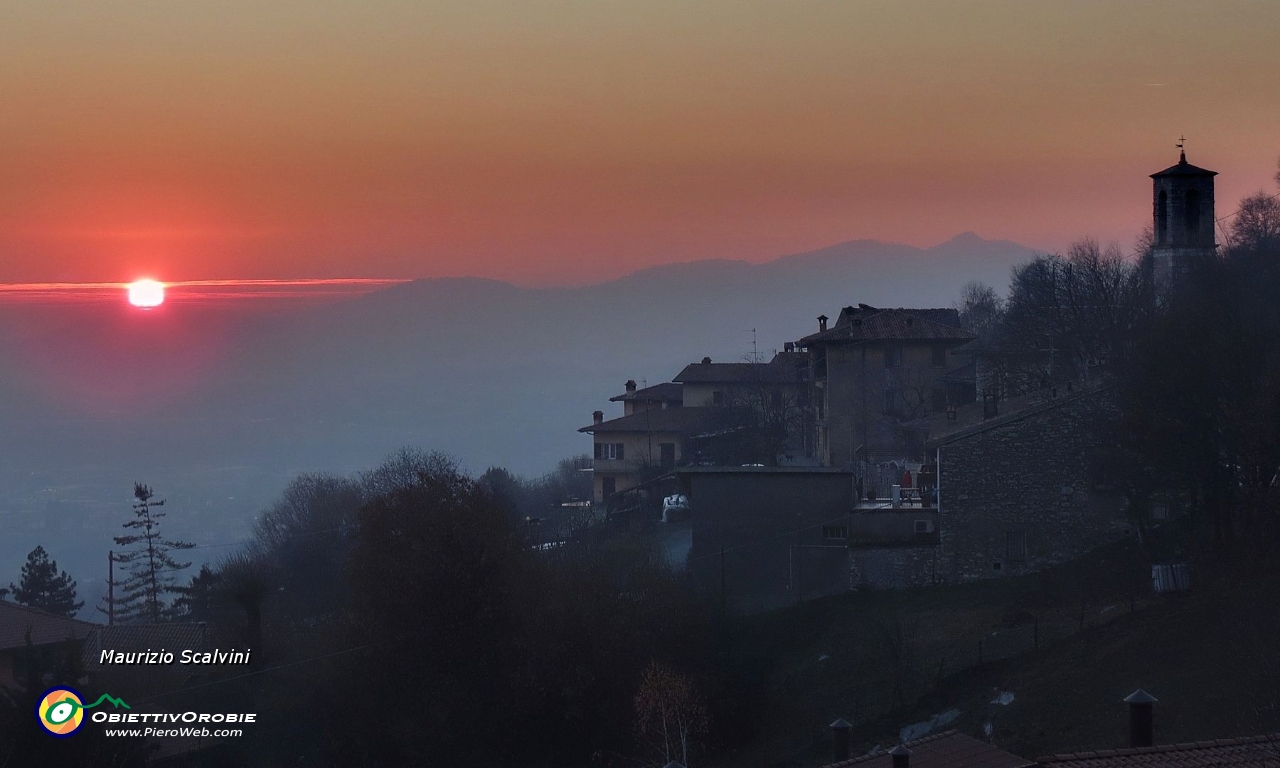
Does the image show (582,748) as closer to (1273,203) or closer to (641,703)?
(641,703)

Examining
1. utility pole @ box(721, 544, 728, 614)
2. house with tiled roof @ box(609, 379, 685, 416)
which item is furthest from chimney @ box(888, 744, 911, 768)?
house with tiled roof @ box(609, 379, 685, 416)

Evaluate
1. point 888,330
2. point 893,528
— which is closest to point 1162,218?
point 888,330

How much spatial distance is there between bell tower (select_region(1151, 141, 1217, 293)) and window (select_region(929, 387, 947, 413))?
12.1 m

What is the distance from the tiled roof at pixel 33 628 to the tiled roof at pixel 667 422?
32.0 meters

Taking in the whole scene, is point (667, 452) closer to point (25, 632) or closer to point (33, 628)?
point (33, 628)

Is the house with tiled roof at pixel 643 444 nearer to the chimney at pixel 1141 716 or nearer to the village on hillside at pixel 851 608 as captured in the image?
the village on hillside at pixel 851 608

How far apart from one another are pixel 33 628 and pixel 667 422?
117 feet

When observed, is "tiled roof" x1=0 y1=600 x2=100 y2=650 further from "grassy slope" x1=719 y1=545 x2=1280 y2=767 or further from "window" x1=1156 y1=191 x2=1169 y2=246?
"window" x1=1156 y1=191 x2=1169 y2=246

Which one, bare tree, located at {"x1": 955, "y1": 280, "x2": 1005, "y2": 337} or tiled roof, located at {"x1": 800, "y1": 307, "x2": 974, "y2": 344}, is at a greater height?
bare tree, located at {"x1": 955, "y1": 280, "x2": 1005, "y2": 337}

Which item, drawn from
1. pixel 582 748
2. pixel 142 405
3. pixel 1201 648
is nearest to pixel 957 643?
pixel 1201 648

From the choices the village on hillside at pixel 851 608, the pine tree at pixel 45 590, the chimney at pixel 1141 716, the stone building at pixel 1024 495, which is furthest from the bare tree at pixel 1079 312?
the pine tree at pixel 45 590

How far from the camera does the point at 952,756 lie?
13281mm

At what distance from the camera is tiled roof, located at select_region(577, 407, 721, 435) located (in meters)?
59.0

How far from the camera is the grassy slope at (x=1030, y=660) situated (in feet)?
59.1
